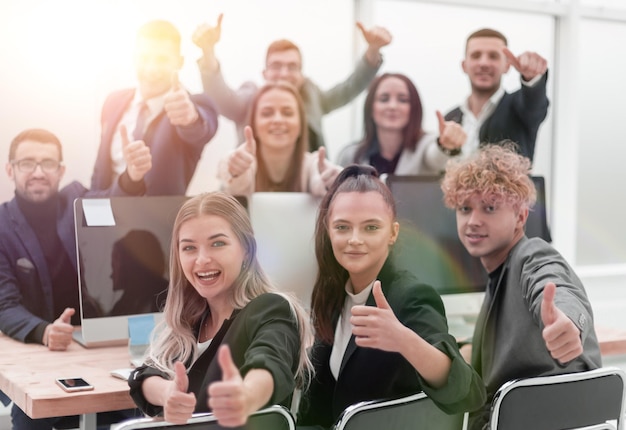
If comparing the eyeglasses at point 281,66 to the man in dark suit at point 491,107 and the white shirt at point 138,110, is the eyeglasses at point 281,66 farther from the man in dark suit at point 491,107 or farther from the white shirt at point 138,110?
the man in dark suit at point 491,107

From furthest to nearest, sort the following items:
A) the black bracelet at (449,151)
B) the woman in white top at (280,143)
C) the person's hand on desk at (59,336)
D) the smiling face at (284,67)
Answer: the black bracelet at (449,151)
the smiling face at (284,67)
the woman in white top at (280,143)
the person's hand on desk at (59,336)

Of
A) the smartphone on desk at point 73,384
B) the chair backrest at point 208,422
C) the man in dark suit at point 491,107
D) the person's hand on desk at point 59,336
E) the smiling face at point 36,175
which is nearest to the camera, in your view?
the chair backrest at point 208,422

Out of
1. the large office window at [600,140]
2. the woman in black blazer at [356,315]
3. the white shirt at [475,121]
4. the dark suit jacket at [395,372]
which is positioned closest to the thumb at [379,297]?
the woman in black blazer at [356,315]

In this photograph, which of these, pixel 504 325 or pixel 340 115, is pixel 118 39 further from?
pixel 504 325

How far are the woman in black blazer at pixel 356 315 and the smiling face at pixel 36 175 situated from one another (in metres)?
1.30

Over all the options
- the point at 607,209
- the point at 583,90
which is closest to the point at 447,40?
the point at 583,90

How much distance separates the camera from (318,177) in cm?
291

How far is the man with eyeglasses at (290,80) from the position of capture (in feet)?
11.0

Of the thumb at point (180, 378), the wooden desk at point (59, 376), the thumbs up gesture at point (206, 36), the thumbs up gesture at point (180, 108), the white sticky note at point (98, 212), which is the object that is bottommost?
the wooden desk at point (59, 376)

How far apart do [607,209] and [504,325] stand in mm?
3109

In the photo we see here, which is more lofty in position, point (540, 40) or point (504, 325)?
point (540, 40)

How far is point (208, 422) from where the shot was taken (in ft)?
4.64

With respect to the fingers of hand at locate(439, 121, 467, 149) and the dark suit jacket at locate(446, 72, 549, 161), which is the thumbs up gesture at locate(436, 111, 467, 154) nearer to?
the fingers of hand at locate(439, 121, 467, 149)

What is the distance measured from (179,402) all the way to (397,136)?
245 cm
